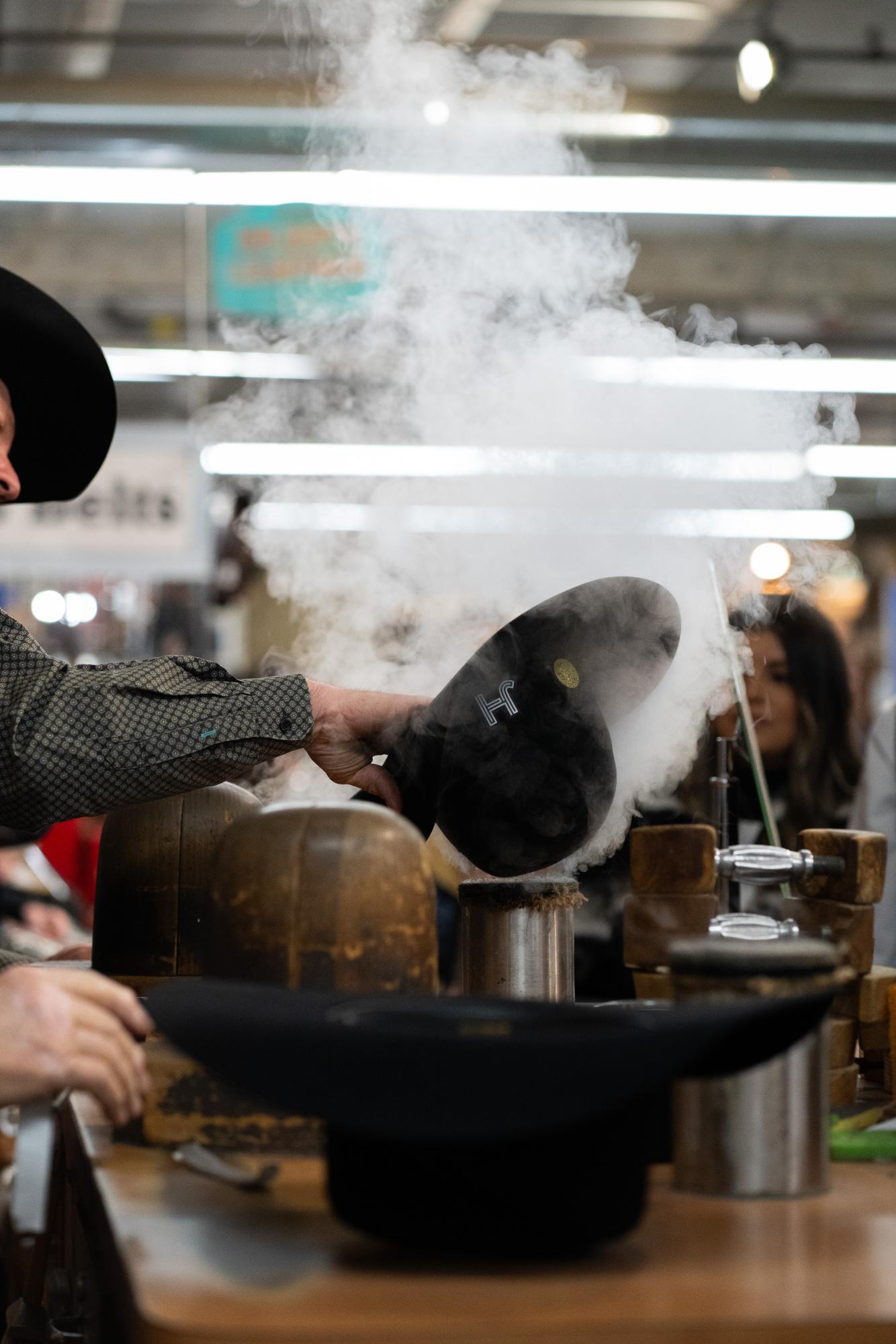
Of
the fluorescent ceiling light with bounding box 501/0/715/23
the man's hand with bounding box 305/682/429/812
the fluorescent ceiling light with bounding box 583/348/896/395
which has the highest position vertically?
the fluorescent ceiling light with bounding box 501/0/715/23

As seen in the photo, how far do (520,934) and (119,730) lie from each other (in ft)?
1.50

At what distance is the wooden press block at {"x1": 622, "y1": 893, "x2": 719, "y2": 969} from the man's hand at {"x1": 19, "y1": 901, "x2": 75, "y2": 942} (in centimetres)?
264

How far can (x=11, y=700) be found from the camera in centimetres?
151

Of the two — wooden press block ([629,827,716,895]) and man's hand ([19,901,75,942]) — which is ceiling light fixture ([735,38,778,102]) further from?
wooden press block ([629,827,716,895])

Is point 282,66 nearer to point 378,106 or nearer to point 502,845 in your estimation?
point 378,106

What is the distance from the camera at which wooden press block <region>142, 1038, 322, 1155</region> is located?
3.44 feet

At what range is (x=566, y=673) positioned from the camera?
1.39 metres

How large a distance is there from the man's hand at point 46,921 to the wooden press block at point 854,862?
275 cm

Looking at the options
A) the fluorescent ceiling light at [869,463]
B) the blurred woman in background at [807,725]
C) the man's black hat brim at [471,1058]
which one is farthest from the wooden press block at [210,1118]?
the fluorescent ceiling light at [869,463]

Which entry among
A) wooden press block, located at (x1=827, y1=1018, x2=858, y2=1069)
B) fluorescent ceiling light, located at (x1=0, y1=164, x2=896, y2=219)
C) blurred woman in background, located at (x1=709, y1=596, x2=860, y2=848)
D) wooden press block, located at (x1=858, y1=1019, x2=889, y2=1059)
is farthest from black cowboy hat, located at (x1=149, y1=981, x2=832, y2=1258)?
fluorescent ceiling light, located at (x1=0, y1=164, x2=896, y2=219)

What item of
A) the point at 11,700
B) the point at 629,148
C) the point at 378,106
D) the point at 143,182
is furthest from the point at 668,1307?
the point at 143,182

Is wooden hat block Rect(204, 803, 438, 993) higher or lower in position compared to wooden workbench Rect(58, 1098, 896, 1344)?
higher

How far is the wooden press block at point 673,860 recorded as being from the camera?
4.40 feet

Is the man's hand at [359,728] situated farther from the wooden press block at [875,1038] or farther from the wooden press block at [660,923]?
the wooden press block at [875,1038]
